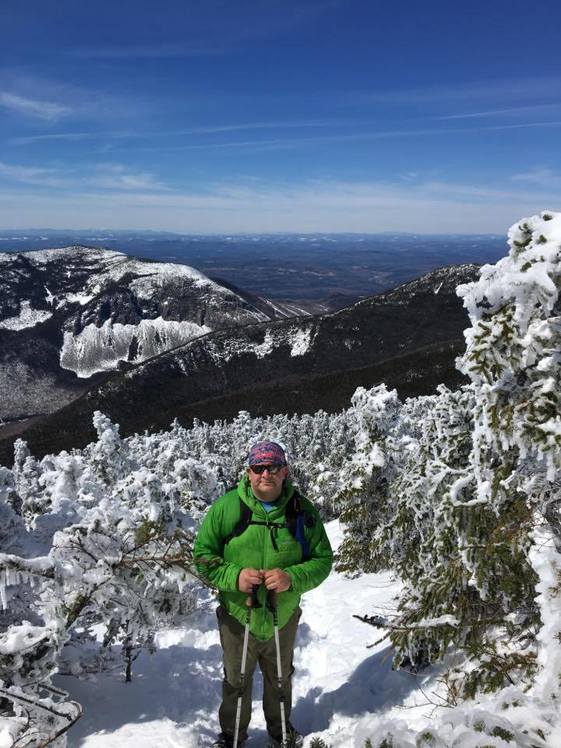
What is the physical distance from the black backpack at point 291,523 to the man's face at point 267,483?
22 centimetres

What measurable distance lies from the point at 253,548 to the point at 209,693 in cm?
426

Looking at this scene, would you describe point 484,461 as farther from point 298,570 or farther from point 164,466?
point 164,466

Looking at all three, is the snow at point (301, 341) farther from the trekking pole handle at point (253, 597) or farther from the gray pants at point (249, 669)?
the trekking pole handle at point (253, 597)

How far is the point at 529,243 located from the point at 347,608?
10.8m

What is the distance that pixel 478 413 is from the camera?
4473 millimetres

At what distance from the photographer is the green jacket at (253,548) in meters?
5.02

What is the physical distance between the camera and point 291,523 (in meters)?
5.10

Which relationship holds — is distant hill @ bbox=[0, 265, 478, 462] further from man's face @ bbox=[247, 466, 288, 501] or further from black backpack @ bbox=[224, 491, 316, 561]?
man's face @ bbox=[247, 466, 288, 501]

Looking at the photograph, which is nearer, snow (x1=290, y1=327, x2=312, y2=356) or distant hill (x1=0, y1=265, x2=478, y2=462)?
distant hill (x1=0, y1=265, x2=478, y2=462)

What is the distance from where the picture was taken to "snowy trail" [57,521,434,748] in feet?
19.6

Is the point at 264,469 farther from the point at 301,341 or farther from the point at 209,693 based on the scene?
Result: the point at 301,341

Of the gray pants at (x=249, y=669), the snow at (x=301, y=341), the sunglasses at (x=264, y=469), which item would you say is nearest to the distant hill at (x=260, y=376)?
the snow at (x=301, y=341)

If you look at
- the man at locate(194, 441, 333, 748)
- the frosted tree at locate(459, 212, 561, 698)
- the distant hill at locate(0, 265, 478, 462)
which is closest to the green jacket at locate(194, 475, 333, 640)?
the man at locate(194, 441, 333, 748)

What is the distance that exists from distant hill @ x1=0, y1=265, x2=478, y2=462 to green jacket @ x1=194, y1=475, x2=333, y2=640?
108 m
